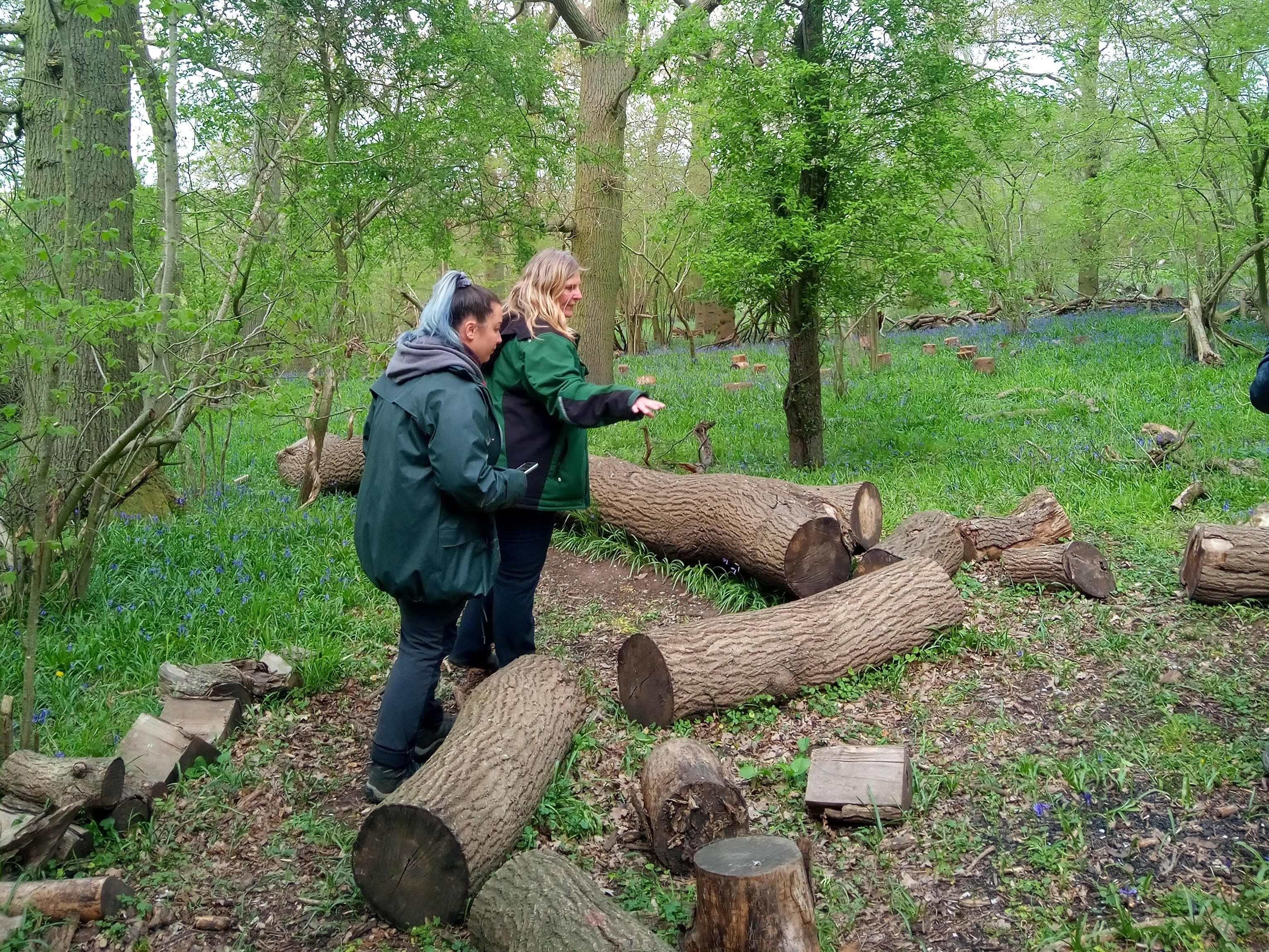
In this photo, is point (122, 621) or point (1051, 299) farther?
point (1051, 299)

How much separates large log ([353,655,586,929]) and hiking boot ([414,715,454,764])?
234 millimetres

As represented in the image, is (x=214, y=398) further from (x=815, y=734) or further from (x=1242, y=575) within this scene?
→ (x=1242, y=575)

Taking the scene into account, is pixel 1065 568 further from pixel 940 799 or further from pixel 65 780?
pixel 65 780

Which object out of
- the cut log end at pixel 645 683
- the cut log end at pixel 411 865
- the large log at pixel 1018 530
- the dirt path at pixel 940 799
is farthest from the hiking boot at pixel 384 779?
the large log at pixel 1018 530

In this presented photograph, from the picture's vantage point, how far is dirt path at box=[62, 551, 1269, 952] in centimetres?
319

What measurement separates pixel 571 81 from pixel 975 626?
14.6m

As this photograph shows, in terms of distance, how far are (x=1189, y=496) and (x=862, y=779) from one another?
4.78m

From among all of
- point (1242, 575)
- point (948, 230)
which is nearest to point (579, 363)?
point (1242, 575)

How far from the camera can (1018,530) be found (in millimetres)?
6422

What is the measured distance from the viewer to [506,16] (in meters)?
10.4

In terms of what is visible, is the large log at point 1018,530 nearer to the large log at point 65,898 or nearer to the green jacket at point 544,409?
the green jacket at point 544,409

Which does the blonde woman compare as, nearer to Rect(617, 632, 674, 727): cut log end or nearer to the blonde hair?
the blonde hair

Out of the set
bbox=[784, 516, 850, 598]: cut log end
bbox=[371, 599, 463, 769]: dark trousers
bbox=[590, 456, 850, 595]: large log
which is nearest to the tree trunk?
bbox=[590, 456, 850, 595]: large log

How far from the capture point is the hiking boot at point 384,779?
3818 mm
